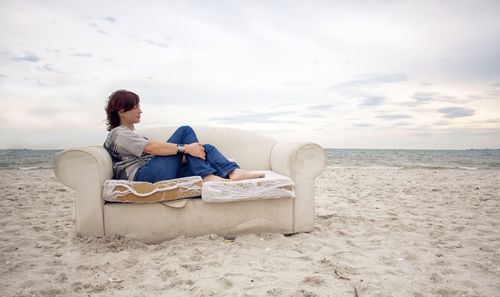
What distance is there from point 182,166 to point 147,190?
0.45 m

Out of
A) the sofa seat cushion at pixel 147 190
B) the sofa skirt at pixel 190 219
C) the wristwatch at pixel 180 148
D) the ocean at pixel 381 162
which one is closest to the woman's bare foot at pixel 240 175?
the sofa skirt at pixel 190 219

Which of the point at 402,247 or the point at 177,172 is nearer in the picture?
the point at 402,247

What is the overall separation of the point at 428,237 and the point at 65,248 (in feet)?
9.36

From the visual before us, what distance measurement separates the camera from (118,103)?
7.57 ft

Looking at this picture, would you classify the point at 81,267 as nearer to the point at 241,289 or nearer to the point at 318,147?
the point at 241,289

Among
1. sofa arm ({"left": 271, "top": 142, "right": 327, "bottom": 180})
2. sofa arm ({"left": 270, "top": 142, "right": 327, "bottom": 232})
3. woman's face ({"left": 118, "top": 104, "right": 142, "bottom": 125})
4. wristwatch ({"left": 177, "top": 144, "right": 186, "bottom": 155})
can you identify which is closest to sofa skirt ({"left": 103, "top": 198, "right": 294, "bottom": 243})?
sofa arm ({"left": 270, "top": 142, "right": 327, "bottom": 232})

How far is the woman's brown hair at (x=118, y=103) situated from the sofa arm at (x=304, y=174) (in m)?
1.41

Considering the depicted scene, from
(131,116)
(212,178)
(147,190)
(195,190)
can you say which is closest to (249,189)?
(212,178)

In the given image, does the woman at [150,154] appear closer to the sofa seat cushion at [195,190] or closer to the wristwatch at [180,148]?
the wristwatch at [180,148]

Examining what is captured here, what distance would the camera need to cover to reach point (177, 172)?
2424mm

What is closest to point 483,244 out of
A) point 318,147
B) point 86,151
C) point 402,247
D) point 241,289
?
point 402,247

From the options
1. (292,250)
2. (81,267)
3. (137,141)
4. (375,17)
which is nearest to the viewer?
(81,267)

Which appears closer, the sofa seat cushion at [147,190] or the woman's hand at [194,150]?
the sofa seat cushion at [147,190]

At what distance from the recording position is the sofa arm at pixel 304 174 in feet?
7.84
